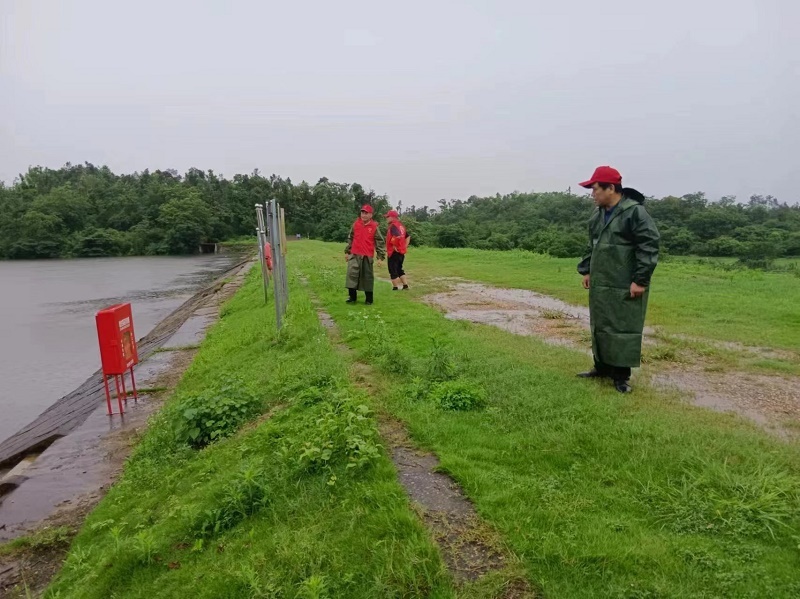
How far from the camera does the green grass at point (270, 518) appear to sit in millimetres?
2822

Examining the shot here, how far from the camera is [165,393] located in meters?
8.36

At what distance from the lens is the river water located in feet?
37.2

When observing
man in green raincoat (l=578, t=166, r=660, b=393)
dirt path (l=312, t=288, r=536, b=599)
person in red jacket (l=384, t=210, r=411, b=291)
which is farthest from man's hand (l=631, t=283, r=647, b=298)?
person in red jacket (l=384, t=210, r=411, b=291)

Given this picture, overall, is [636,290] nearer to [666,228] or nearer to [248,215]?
[666,228]

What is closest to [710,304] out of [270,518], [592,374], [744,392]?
[744,392]

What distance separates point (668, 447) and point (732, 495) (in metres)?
0.56

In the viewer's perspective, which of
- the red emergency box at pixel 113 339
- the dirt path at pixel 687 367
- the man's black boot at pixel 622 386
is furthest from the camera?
the red emergency box at pixel 113 339

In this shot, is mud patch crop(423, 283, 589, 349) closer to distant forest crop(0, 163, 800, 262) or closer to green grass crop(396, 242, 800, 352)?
green grass crop(396, 242, 800, 352)

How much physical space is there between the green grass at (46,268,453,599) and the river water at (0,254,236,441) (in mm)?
6035

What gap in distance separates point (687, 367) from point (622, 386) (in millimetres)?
1489

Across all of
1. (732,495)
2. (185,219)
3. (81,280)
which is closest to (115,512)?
(732,495)

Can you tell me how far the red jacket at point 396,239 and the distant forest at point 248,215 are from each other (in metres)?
22.2

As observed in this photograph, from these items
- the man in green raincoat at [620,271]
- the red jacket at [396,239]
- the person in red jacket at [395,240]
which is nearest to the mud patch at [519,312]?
the person in red jacket at [395,240]

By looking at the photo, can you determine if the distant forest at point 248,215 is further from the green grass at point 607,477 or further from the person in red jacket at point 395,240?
the green grass at point 607,477
